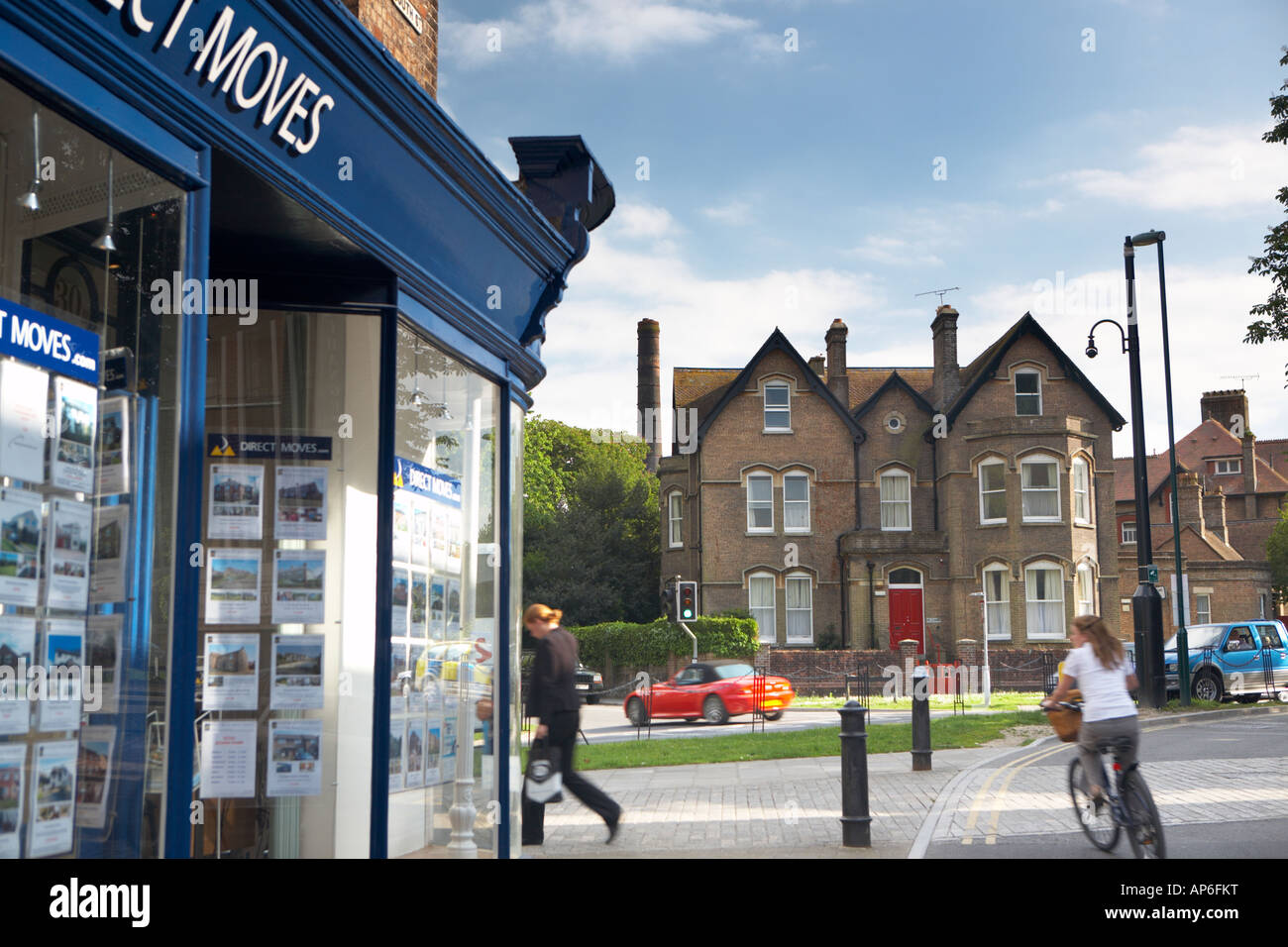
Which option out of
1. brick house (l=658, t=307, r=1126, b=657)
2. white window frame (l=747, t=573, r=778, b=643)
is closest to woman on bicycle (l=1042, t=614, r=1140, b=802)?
brick house (l=658, t=307, r=1126, b=657)

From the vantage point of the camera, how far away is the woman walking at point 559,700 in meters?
8.81

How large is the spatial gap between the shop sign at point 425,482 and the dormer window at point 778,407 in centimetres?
3354

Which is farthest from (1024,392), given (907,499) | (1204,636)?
(1204,636)

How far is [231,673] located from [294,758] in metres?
0.58

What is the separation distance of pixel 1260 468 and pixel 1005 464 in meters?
39.4

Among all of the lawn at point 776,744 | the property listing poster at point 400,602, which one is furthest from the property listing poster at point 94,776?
the lawn at point 776,744

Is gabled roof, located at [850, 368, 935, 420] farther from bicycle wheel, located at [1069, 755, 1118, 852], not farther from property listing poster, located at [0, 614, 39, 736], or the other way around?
property listing poster, located at [0, 614, 39, 736]

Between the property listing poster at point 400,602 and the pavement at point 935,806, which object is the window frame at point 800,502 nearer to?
the pavement at point 935,806

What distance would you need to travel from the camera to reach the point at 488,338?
7.53 meters

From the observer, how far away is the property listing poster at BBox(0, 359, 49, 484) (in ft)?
11.9

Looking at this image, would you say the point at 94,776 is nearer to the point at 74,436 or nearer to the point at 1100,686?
the point at 74,436

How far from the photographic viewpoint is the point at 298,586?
20.2ft

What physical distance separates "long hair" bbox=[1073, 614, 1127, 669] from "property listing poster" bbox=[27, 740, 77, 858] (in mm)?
6439
